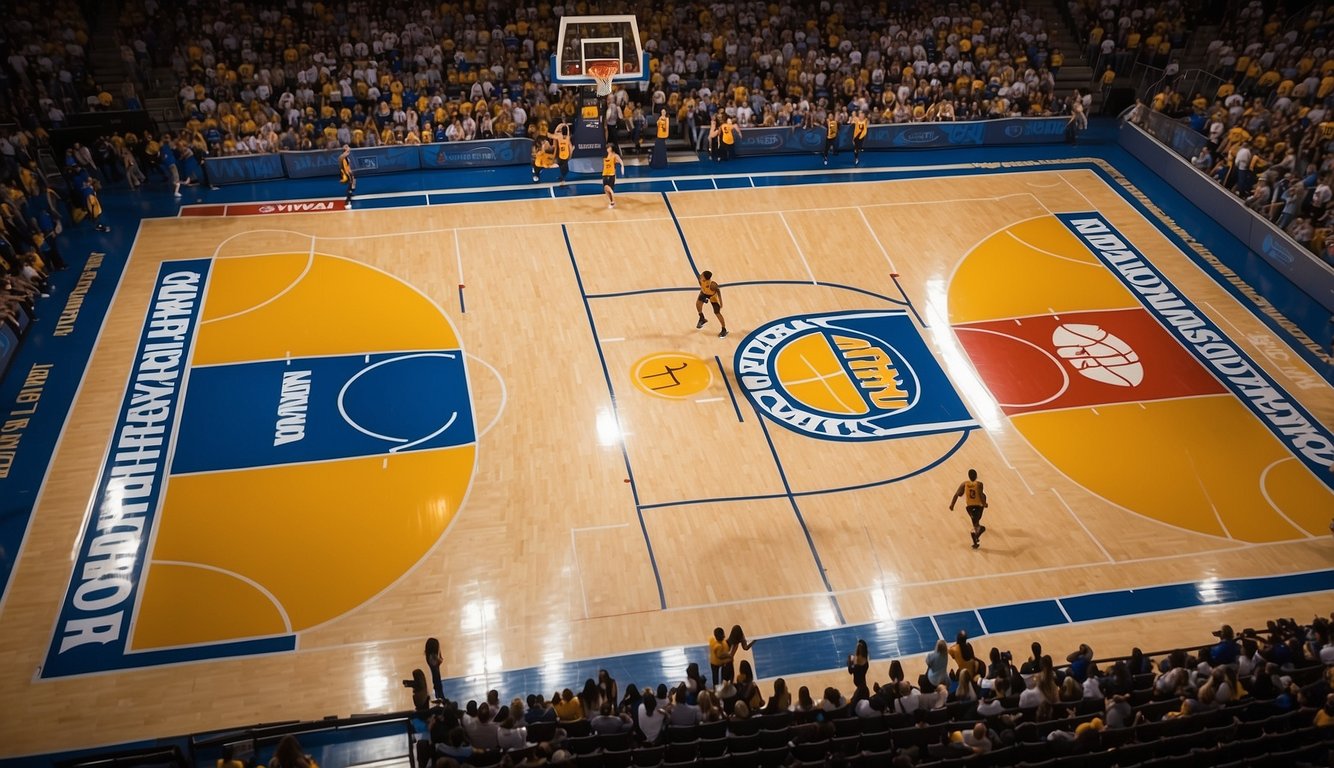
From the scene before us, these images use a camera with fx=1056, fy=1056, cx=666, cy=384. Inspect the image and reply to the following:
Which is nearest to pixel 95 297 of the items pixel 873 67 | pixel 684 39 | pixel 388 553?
pixel 388 553

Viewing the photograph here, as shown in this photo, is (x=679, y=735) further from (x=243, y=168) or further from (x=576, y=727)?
(x=243, y=168)

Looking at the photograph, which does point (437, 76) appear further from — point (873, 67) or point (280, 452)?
point (280, 452)

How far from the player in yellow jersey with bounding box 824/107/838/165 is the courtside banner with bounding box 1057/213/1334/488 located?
673cm

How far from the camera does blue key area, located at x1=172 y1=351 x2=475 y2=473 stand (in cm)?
1898

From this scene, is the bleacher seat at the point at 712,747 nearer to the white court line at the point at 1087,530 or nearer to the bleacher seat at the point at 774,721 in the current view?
the bleacher seat at the point at 774,721

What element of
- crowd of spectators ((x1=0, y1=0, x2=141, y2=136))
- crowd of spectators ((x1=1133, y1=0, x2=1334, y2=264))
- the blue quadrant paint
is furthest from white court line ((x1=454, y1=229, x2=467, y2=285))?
crowd of spectators ((x1=1133, y1=0, x2=1334, y2=264))

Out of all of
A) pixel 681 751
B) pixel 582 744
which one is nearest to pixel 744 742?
pixel 681 751

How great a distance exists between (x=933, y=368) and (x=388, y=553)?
1139 cm

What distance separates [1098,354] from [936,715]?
12.1 m

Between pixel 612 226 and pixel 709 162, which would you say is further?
pixel 709 162

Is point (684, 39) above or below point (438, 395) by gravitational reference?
above

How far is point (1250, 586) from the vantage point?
16.8m

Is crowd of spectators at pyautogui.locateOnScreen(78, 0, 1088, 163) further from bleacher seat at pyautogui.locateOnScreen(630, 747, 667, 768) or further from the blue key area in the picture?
bleacher seat at pyautogui.locateOnScreen(630, 747, 667, 768)

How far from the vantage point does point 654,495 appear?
716 inches
